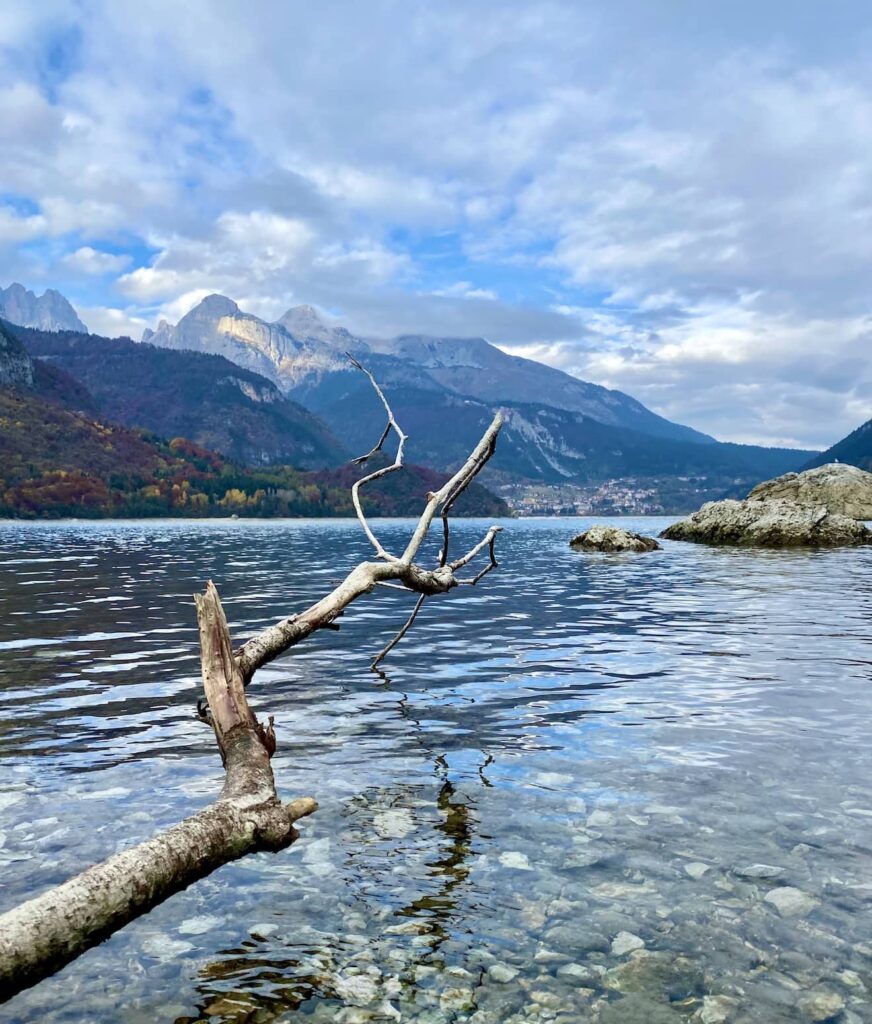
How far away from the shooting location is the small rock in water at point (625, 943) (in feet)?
21.4

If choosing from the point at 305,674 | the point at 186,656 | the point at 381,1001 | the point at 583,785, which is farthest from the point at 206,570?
the point at 381,1001

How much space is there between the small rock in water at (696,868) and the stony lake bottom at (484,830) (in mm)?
24

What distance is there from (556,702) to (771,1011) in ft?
33.1

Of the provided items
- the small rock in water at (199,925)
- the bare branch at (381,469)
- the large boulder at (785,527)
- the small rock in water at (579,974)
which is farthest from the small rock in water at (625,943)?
the large boulder at (785,527)

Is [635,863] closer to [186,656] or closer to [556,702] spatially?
[556,702]

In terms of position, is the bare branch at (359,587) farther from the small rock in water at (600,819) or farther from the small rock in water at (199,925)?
the small rock in water at (600,819)

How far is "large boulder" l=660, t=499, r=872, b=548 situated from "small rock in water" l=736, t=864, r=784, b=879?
66.3 meters

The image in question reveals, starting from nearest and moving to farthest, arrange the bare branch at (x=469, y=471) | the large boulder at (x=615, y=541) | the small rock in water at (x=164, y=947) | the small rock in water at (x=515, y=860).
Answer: the small rock in water at (x=164, y=947)
the small rock in water at (x=515, y=860)
the bare branch at (x=469, y=471)
the large boulder at (x=615, y=541)

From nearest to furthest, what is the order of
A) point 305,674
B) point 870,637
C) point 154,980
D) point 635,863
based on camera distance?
point 154,980, point 635,863, point 305,674, point 870,637

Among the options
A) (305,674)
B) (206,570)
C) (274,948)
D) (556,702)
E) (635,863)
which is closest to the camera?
(274,948)

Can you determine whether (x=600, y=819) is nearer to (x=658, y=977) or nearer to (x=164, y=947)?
(x=658, y=977)

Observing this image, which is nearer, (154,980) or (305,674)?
(154,980)

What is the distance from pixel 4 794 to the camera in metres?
10.2

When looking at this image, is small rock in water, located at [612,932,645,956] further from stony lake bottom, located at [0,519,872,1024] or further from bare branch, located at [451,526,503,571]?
bare branch, located at [451,526,503,571]
